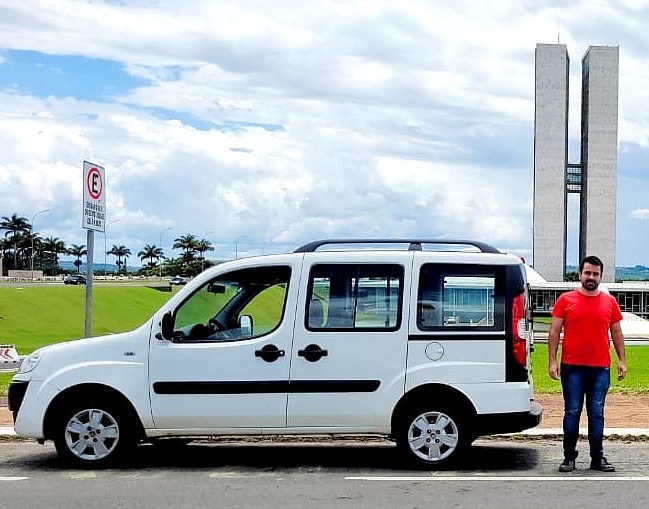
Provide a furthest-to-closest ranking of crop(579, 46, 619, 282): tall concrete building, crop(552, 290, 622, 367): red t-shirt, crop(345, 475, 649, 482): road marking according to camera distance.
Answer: crop(579, 46, 619, 282): tall concrete building → crop(552, 290, 622, 367): red t-shirt → crop(345, 475, 649, 482): road marking

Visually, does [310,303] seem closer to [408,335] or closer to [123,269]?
[408,335]

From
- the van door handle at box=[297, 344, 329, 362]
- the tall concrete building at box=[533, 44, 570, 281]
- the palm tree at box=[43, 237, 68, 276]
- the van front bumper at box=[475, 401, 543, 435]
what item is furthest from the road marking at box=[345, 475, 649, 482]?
the palm tree at box=[43, 237, 68, 276]

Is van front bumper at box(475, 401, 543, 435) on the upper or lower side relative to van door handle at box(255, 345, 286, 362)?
lower

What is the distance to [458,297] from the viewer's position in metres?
8.70

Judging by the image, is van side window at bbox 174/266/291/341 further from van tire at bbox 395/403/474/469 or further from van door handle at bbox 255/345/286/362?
van tire at bbox 395/403/474/469

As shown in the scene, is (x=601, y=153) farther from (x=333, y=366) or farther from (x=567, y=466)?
(x=333, y=366)

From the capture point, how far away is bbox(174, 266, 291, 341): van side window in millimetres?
8812

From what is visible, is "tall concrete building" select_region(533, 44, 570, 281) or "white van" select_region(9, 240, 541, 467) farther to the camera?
"tall concrete building" select_region(533, 44, 570, 281)

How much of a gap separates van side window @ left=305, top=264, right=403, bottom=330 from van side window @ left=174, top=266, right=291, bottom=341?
1.03 feet

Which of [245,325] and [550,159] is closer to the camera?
[245,325]

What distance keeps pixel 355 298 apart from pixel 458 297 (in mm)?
883

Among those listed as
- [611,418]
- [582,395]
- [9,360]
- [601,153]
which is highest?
[601,153]

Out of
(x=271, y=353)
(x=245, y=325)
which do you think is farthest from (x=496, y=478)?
(x=245, y=325)

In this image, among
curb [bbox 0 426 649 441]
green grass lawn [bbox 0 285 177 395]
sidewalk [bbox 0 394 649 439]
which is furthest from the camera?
green grass lawn [bbox 0 285 177 395]
